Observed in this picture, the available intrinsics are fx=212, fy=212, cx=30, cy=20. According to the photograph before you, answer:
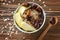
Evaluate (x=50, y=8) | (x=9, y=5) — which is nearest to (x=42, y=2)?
(x=50, y=8)

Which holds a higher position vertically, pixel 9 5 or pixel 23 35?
pixel 9 5

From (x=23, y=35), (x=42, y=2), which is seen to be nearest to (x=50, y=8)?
(x=42, y=2)

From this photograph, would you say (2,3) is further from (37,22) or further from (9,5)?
(37,22)

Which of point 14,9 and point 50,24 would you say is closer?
point 50,24

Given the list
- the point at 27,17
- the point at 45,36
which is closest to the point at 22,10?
the point at 27,17

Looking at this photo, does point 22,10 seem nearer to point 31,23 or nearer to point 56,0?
point 31,23

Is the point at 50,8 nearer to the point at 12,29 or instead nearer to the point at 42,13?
the point at 42,13

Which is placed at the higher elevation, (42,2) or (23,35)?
(42,2)
